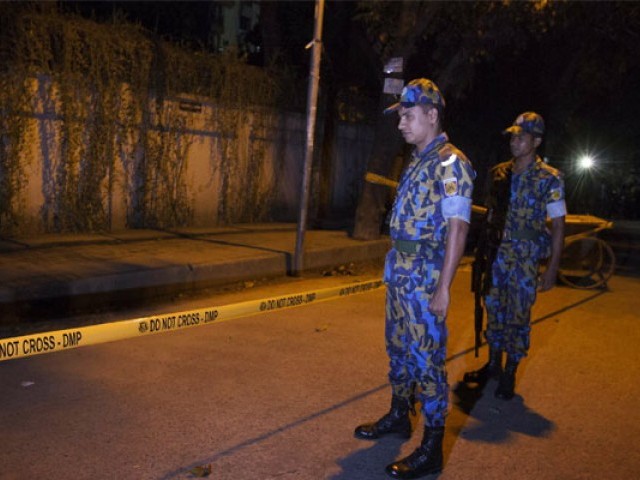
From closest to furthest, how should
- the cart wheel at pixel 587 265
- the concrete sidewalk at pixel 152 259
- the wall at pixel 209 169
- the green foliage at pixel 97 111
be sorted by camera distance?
the concrete sidewalk at pixel 152 259 < the green foliage at pixel 97 111 < the cart wheel at pixel 587 265 < the wall at pixel 209 169

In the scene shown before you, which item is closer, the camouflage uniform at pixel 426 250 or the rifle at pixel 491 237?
the camouflage uniform at pixel 426 250

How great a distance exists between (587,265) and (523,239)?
533 cm

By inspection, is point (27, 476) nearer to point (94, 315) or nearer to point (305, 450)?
point (305, 450)

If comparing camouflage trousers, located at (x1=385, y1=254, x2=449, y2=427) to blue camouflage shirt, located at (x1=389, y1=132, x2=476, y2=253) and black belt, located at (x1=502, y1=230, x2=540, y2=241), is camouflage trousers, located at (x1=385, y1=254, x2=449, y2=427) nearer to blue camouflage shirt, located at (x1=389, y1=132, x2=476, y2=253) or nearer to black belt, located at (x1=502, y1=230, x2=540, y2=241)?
blue camouflage shirt, located at (x1=389, y1=132, x2=476, y2=253)

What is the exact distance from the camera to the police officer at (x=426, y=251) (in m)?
3.43

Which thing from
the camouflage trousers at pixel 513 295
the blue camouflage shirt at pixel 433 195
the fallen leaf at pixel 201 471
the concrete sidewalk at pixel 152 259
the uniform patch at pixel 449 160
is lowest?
the fallen leaf at pixel 201 471

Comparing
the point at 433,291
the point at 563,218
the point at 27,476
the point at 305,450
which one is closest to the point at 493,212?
the point at 563,218

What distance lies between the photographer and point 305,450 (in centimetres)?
388

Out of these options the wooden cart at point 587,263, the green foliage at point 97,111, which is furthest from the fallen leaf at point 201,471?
the green foliage at point 97,111

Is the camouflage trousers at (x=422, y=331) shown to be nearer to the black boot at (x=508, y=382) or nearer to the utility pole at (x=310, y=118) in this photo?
the black boot at (x=508, y=382)

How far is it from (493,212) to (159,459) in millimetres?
2768

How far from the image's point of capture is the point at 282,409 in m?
4.48

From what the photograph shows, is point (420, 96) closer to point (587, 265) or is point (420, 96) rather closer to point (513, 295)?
point (513, 295)

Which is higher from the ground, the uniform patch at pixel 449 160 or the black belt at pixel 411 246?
the uniform patch at pixel 449 160
